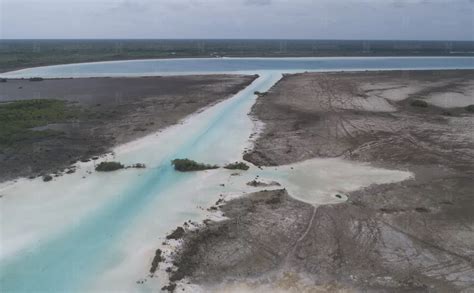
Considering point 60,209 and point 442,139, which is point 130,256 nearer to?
point 60,209

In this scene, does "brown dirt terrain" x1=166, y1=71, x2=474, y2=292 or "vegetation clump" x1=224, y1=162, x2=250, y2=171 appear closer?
"brown dirt terrain" x1=166, y1=71, x2=474, y2=292

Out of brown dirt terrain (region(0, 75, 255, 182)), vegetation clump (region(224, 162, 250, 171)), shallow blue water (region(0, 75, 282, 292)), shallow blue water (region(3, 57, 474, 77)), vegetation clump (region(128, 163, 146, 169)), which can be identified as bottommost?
shallow blue water (region(0, 75, 282, 292))

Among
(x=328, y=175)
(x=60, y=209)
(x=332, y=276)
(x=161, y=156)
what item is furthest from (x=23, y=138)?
(x=332, y=276)

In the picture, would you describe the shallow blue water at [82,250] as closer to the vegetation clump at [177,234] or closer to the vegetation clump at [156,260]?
the vegetation clump at [156,260]

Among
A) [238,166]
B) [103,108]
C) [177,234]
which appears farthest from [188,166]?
[103,108]

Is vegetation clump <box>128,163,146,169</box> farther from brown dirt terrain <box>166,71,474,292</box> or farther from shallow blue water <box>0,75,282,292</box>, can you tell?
brown dirt terrain <box>166,71,474,292</box>

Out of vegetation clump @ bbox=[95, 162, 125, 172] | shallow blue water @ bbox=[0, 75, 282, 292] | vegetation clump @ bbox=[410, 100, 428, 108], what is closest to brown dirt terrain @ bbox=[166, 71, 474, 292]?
shallow blue water @ bbox=[0, 75, 282, 292]

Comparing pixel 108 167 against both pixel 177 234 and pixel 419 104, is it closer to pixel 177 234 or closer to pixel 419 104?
pixel 177 234
